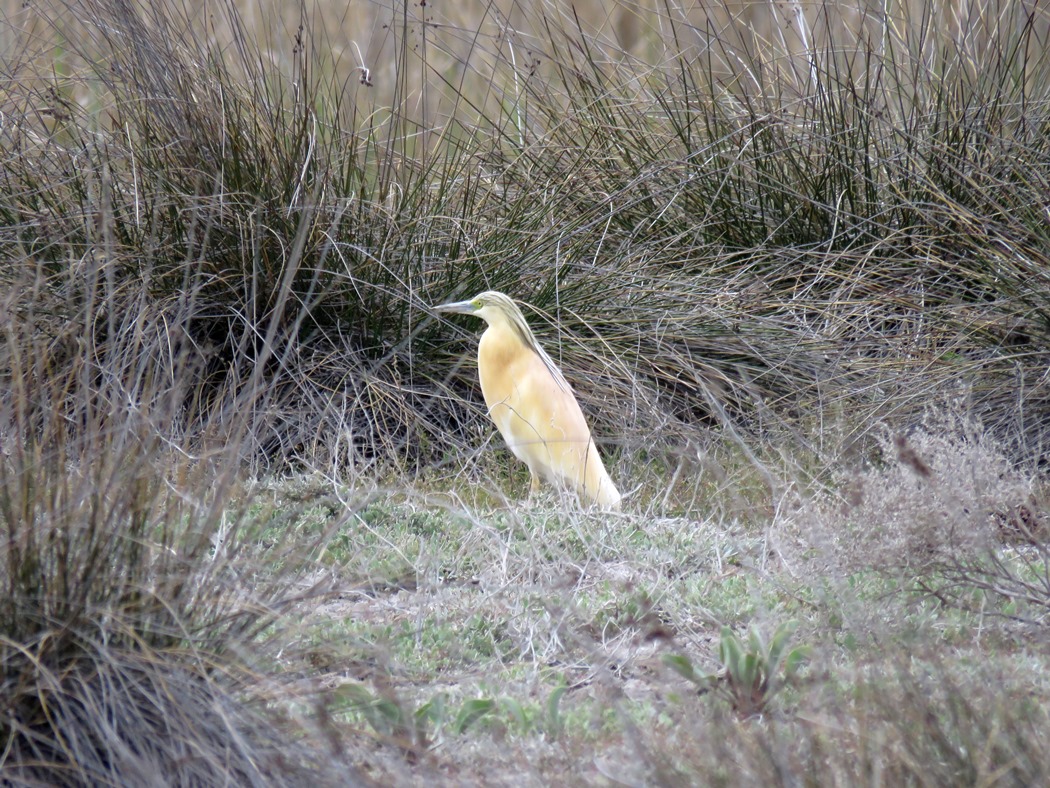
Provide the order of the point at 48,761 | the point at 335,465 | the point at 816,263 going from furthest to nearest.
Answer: the point at 816,263 < the point at 335,465 < the point at 48,761

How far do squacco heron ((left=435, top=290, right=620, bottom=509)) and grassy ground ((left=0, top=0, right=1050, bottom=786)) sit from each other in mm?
157

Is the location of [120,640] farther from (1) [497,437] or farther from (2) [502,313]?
(1) [497,437]

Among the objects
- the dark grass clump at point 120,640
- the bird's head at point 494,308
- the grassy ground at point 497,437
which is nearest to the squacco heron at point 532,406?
the bird's head at point 494,308

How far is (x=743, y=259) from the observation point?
17.4ft

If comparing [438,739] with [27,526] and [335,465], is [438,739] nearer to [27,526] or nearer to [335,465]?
[27,526]

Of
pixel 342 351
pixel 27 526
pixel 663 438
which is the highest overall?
pixel 27 526

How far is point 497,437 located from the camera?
459 centimetres

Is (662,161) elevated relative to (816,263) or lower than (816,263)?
elevated

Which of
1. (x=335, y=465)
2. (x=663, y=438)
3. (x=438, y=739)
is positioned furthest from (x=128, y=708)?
(x=663, y=438)

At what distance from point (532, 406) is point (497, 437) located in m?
0.74

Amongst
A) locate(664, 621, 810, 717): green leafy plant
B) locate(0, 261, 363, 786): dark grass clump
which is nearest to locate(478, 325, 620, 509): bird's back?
locate(664, 621, 810, 717): green leafy plant

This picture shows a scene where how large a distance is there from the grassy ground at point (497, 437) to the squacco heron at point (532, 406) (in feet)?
0.52

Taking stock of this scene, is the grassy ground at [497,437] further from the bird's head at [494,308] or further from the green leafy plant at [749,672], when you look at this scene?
the bird's head at [494,308]

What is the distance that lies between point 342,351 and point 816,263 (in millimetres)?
1993
